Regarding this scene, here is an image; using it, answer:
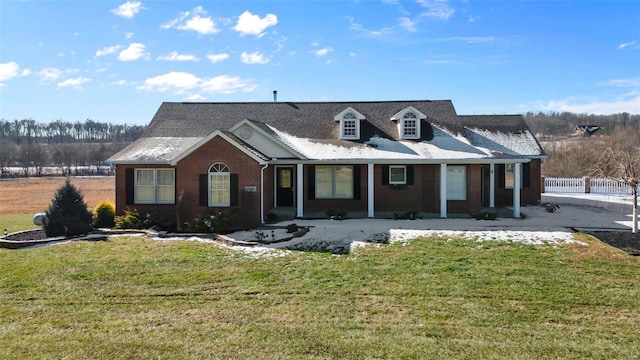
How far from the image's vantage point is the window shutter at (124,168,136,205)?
713 inches

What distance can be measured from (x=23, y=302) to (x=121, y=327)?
313 cm

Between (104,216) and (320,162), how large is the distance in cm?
954

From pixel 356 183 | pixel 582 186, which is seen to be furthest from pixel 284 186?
pixel 582 186

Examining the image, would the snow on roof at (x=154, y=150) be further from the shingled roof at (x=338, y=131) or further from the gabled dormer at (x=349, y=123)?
the gabled dormer at (x=349, y=123)

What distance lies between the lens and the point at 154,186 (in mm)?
18250

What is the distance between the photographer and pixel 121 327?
24.4 ft

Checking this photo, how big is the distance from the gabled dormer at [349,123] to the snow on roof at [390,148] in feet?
2.40

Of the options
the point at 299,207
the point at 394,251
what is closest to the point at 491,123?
the point at 299,207

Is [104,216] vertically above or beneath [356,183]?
beneath

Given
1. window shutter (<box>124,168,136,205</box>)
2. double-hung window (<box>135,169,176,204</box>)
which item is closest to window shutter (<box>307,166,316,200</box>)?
double-hung window (<box>135,169,176,204</box>)

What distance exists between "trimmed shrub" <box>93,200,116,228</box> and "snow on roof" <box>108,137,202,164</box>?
2087mm

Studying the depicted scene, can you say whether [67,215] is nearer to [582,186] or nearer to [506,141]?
[506,141]

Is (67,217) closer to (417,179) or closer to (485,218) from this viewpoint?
(417,179)

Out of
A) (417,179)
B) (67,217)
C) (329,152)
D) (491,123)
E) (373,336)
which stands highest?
(491,123)
